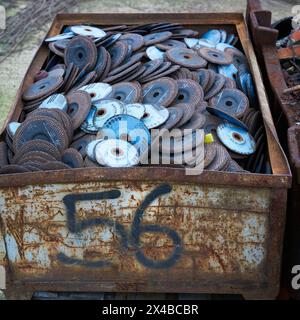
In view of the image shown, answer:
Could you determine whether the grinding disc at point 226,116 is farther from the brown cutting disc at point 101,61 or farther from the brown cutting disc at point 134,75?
the brown cutting disc at point 101,61

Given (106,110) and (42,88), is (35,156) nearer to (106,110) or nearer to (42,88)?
(106,110)

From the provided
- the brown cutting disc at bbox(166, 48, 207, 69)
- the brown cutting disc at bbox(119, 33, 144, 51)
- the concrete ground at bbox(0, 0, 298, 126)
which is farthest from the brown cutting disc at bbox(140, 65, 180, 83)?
the concrete ground at bbox(0, 0, 298, 126)

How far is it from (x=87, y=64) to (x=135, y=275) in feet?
6.98

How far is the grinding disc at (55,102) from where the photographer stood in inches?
153


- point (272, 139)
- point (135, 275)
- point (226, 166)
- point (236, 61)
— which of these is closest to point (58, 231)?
point (135, 275)

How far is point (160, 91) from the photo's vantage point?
406cm

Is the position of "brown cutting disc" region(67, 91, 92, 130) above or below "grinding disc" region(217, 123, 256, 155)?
above

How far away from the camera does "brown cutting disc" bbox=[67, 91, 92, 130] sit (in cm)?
373

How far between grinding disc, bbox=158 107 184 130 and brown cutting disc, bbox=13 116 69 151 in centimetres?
74

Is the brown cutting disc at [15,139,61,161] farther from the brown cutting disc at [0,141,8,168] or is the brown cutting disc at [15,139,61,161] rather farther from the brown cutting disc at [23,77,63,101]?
the brown cutting disc at [23,77,63,101]

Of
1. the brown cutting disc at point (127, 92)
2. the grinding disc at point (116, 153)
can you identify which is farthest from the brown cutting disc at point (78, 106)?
the grinding disc at point (116, 153)

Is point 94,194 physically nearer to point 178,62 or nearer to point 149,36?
point 178,62

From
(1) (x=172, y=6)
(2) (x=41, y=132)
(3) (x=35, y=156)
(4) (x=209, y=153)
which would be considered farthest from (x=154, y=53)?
(1) (x=172, y=6)

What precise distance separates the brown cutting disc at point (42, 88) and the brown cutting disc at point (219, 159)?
158 centimetres
